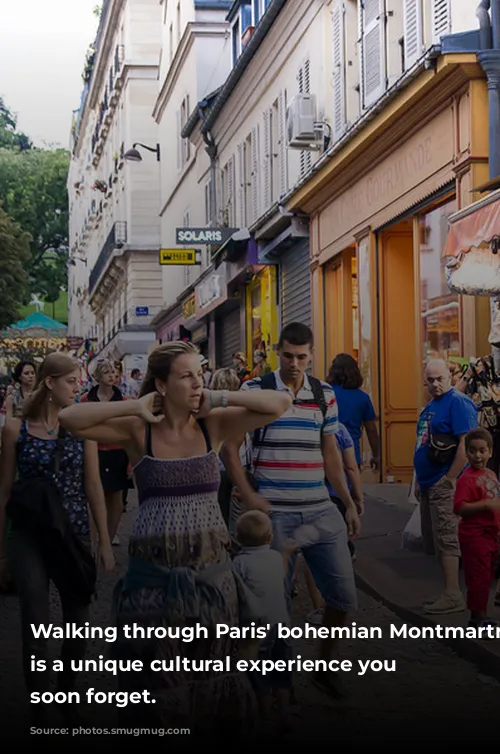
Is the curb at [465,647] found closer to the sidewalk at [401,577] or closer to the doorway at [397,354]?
the sidewalk at [401,577]

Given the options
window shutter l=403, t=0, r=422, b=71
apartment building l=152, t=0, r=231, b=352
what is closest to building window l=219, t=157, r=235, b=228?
apartment building l=152, t=0, r=231, b=352

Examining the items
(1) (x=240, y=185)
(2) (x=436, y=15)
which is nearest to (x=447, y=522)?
(2) (x=436, y=15)

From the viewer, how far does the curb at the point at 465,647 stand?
6.58 m

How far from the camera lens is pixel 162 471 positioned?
14.5ft

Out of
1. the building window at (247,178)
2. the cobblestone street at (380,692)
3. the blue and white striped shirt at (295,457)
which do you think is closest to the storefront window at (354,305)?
the building window at (247,178)

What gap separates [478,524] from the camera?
7.24m

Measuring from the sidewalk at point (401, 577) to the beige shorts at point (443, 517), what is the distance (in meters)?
0.43

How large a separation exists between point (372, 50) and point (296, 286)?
6.43m

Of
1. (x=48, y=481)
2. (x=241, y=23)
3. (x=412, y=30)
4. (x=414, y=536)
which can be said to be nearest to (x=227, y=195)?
(x=241, y=23)

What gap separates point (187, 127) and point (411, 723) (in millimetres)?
28666

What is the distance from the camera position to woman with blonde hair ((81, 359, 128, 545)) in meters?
10.6

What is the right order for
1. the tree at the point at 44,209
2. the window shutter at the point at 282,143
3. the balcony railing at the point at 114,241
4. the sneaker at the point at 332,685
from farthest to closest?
the tree at the point at 44,209, the balcony railing at the point at 114,241, the window shutter at the point at 282,143, the sneaker at the point at 332,685

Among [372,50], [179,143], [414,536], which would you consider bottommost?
[414,536]

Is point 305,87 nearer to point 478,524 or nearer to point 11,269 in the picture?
point 478,524
